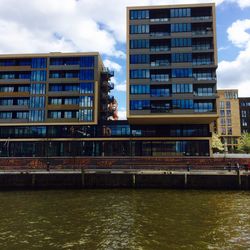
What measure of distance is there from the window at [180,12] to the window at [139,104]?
76.7 feet

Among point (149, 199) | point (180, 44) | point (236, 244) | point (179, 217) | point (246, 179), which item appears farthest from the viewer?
point (180, 44)

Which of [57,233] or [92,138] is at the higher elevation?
[92,138]

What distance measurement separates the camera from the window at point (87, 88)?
Result: 7962 cm

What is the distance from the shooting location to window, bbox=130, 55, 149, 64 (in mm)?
69312

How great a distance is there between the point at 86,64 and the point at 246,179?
2212 inches

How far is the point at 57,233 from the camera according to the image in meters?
20.8

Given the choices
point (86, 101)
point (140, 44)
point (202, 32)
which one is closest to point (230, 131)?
point (202, 32)

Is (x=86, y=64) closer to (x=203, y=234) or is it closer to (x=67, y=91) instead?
(x=67, y=91)

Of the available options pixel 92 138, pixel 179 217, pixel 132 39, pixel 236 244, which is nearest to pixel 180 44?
pixel 132 39

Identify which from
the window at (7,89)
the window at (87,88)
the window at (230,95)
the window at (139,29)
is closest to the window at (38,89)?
the window at (7,89)

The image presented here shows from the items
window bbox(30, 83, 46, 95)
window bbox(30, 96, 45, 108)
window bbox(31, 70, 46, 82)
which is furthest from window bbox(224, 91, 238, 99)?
window bbox(30, 96, 45, 108)

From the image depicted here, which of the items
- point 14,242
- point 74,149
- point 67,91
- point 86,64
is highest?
point 86,64

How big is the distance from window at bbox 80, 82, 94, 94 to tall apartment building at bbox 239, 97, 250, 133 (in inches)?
3991

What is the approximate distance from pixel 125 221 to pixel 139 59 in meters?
52.2
